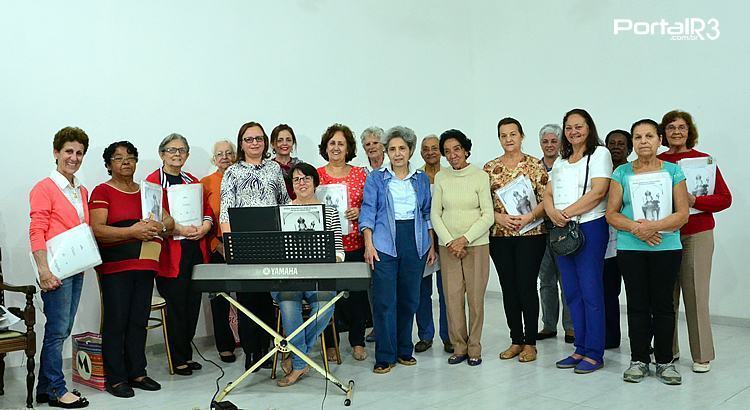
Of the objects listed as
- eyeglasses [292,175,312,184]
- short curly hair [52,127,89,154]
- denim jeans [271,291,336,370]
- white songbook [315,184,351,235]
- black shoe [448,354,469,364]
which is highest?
short curly hair [52,127,89,154]

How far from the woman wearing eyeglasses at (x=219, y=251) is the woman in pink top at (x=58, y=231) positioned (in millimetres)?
1070

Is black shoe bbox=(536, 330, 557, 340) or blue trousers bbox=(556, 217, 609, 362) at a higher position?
blue trousers bbox=(556, 217, 609, 362)

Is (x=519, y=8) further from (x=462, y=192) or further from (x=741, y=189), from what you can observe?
(x=462, y=192)

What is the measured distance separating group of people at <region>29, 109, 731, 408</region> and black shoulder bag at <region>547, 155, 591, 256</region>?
1.4 inches

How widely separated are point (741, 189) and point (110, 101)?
5.01m

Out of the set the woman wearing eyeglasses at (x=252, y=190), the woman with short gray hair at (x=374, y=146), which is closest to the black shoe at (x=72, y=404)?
the woman wearing eyeglasses at (x=252, y=190)

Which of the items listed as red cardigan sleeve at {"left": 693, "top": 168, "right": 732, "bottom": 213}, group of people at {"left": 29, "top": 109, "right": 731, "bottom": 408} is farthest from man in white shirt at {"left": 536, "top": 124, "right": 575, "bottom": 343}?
red cardigan sleeve at {"left": 693, "top": 168, "right": 732, "bottom": 213}

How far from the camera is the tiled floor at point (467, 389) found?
12.8ft

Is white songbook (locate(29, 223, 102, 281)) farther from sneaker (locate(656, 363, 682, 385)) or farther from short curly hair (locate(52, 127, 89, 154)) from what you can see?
sneaker (locate(656, 363, 682, 385))

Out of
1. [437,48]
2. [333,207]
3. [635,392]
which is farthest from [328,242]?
[437,48]

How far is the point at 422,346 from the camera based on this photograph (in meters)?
5.20

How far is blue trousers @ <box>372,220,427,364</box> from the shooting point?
4.57 m

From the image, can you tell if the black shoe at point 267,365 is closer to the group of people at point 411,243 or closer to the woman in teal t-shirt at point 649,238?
the group of people at point 411,243

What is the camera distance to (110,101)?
5.24 meters
